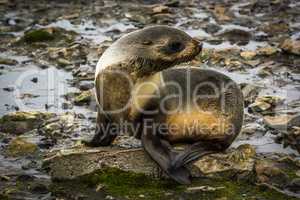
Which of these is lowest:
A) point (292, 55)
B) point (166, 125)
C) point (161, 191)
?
point (161, 191)

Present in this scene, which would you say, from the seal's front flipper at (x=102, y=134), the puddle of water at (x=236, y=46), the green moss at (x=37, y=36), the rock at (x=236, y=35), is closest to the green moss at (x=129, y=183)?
the seal's front flipper at (x=102, y=134)

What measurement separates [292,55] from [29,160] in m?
5.25

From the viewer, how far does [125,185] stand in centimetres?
619

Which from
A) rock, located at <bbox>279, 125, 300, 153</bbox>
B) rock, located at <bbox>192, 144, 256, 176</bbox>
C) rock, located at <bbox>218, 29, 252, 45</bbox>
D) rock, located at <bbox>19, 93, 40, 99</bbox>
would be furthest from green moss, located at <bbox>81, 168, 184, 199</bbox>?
rock, located at <bbox>218, 29, 252, 45</bbox>

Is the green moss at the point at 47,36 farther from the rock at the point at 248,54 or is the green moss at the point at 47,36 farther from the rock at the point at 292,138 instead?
the rock at the point at 292,138

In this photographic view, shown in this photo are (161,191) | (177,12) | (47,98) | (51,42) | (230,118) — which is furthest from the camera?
(177,12)

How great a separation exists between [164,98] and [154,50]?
43 centimetres

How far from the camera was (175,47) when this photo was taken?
20.2ft

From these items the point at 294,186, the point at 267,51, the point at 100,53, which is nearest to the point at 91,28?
the point at 100,53

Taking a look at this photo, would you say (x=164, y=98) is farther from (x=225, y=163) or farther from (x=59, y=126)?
(x=59, y=126)

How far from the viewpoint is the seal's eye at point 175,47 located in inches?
242

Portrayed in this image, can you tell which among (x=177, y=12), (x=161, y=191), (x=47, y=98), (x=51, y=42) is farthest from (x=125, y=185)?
(x=177, y=12)

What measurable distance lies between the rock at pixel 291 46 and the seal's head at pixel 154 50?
15.9 feet

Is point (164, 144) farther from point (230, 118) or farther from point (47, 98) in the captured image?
point (47, 98)
